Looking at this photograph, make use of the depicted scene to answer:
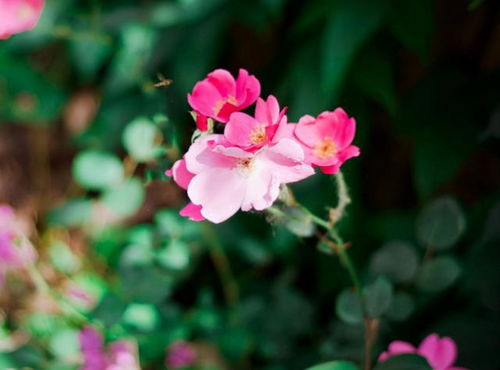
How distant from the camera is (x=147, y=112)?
104 centimetres

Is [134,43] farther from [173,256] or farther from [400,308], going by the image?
[400,308]

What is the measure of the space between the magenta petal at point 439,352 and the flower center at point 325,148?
0.61 feet

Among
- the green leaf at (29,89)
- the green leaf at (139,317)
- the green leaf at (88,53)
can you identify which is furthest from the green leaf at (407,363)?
the green leaf at (29,89)

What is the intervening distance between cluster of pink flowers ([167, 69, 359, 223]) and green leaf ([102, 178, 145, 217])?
0.39 metres

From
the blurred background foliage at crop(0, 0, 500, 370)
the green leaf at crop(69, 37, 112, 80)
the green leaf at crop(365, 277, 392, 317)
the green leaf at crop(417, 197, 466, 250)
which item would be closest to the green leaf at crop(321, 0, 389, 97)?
the blurred background foliage at crop(0, 0, 500, 370)

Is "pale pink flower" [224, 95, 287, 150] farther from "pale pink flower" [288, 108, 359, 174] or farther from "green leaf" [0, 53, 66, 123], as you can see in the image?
"green leaf" [0, 53, 66, 123]

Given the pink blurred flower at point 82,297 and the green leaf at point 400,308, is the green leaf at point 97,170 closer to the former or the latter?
the pink blurred flower at point 82,297

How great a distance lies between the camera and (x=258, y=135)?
1.33 feet

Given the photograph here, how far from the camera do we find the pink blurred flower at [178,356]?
0.71 metres

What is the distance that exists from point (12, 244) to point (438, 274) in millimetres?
436

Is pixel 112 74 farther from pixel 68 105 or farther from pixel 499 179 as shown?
pixel 499 179

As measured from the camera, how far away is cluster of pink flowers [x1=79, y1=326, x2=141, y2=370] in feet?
1.69

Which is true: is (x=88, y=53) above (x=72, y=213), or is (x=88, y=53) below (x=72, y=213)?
above

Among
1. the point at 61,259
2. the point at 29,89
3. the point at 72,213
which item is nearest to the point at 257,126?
the point at 61,259
